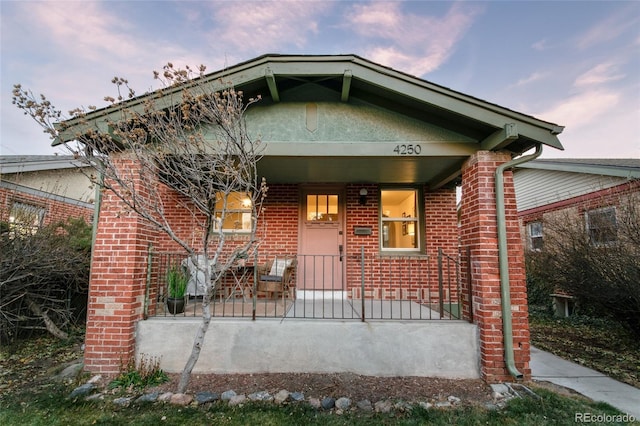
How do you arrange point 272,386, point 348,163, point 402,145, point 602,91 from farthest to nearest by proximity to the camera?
point 602,91, point 348,163, point 402,145, point 272,386

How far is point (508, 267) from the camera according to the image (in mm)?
3490

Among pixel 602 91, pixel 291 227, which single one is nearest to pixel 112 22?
pixel 291 227

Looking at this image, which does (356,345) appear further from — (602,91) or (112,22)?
(602,91)

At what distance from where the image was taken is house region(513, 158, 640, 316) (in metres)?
5.79

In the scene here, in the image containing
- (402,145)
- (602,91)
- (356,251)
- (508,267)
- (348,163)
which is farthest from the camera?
(602,91)

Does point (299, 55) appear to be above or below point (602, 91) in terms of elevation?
below

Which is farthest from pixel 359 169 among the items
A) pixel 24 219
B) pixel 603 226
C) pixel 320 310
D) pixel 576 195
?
pixel 576 195

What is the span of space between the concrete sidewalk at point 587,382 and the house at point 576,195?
2.96 meters

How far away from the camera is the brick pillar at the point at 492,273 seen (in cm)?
338

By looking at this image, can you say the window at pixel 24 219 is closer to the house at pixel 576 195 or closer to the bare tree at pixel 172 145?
the bare tree at pixel 172 145

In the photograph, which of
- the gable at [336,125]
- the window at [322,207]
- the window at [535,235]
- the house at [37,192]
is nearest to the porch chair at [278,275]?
the window at [322,207]

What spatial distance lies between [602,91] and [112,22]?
1182cm

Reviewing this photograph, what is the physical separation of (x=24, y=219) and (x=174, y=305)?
2892 mm

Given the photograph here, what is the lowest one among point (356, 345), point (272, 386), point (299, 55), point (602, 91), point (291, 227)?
point (272, 386)
